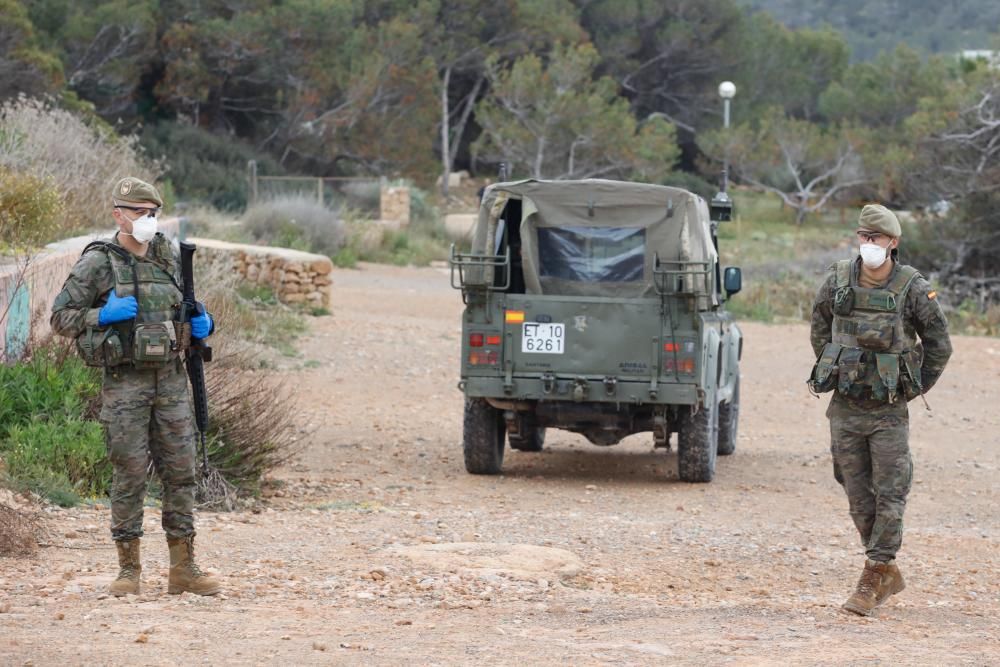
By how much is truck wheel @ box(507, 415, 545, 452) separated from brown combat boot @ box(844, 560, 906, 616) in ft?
15.3

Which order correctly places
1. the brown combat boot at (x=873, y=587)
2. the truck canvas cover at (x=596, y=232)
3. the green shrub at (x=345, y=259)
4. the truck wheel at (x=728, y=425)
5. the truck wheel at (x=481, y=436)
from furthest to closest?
the green shrub at (x=345, y=259), the truck wheel at (x=728, y=425), the truck wheel at (x=481, y=436), the truck canvas cover at (x=596, y=232), the brown combat boot at (x=873, y=587)

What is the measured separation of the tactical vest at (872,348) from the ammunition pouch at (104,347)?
3.13 meters

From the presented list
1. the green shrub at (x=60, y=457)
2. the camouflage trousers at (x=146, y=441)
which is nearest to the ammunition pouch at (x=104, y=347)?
the camouflage trousers at (x=146, y=441)

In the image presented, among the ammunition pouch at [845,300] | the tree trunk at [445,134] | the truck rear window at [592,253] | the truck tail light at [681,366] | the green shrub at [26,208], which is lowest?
the truck tail light at [681,366]

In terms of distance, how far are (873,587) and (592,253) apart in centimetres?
509

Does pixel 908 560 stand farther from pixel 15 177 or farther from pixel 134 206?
pixel 15 177

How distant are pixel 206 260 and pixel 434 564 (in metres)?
13.3

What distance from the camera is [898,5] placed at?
435 feet

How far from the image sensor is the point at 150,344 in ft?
21.0

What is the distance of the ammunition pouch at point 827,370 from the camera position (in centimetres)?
707

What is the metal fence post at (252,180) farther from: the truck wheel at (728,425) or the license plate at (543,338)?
the license plate at (543,338)

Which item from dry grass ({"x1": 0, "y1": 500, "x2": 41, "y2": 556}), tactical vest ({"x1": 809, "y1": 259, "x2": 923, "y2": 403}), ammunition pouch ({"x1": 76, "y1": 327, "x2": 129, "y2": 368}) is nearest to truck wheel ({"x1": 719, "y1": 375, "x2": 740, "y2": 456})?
tactical vest ({"x1": 809, "y1": 259, "x2": 923, "y2": 403})

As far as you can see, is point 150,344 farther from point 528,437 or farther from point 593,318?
point 528,437

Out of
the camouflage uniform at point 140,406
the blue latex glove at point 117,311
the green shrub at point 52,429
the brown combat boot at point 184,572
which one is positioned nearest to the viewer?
the blue latex glove at point 117,311
